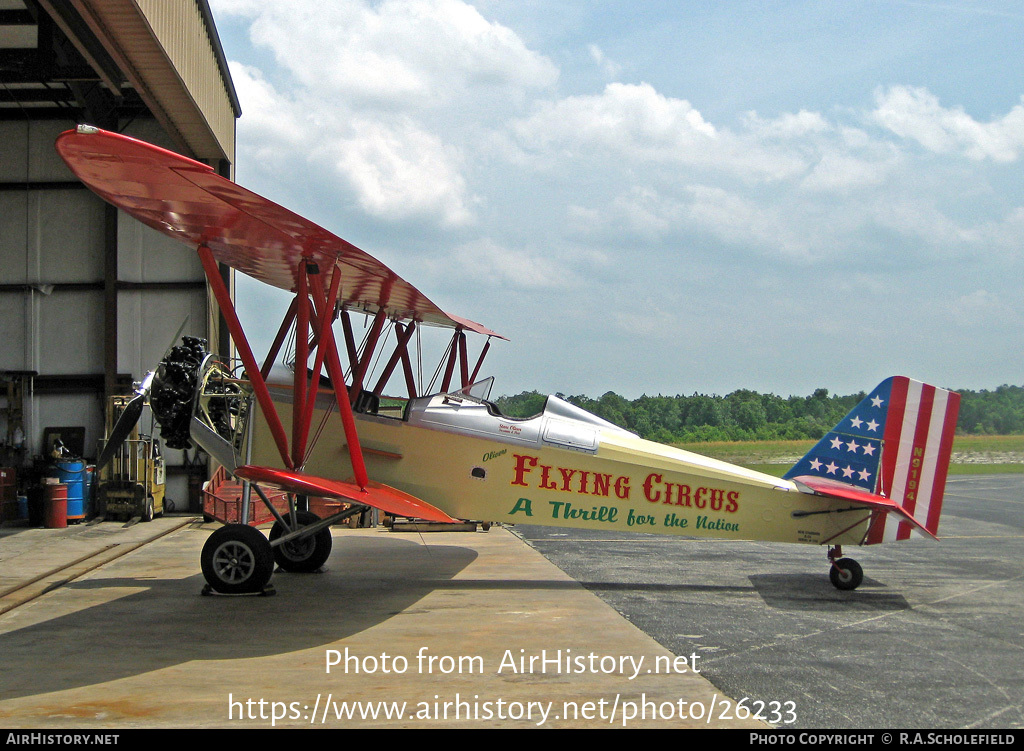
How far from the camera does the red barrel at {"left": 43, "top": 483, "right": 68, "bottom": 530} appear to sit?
13578mm

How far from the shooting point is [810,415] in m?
51.2

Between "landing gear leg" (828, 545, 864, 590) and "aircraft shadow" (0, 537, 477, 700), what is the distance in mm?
3989

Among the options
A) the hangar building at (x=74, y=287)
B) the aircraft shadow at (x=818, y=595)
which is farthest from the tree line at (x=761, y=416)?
the aircraft shadow at (x=818, y=595)

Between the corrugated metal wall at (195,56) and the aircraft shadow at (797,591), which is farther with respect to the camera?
the corrugated metal wall at (195,56)

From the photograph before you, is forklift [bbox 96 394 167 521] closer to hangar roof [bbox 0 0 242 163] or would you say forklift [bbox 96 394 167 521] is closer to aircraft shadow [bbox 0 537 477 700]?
hangar roof [bbox 0 0 242 163]

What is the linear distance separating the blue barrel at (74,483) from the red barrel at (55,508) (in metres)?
0.22

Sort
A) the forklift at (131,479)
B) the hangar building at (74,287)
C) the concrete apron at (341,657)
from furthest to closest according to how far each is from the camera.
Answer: the hangar building at (74,287)
the forklift at (131,479)
the concrete apron at (341,657)

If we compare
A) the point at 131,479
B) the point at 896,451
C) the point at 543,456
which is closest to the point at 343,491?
the point at 543,456

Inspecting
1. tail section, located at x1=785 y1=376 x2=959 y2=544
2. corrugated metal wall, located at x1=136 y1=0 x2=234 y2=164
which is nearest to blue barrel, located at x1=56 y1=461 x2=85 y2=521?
corrugated metal wall, located at x1=136 y1=0 x2=234 y2=164

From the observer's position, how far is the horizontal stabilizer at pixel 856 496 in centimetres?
788

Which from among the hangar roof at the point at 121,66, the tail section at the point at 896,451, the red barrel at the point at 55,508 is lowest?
the red barrel at the point at 55,508

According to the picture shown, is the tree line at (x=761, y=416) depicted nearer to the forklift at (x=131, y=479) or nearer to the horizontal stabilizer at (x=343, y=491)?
the forklift at (x=131, y=479)

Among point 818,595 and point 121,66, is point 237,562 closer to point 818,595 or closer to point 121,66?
point 818,595

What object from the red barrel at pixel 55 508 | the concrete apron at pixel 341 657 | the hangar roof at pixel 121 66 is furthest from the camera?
the red barrel at pixel 55 508
